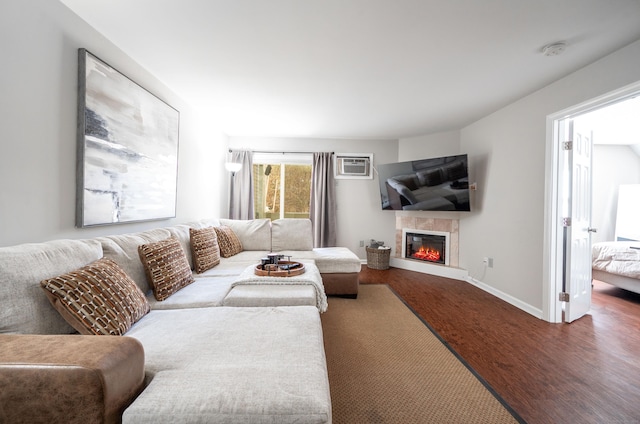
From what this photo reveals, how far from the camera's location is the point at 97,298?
128 cm

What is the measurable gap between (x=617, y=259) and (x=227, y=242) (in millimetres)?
4971

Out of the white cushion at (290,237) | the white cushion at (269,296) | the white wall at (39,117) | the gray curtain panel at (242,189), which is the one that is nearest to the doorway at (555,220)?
the white cushion at (269,296)

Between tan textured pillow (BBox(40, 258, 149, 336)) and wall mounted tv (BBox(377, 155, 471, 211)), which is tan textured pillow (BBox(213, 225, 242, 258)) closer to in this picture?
tan textured pillow (BBox(40, 258, 149, 336))

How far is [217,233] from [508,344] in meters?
3.10

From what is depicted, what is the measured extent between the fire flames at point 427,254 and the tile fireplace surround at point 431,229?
166 mm

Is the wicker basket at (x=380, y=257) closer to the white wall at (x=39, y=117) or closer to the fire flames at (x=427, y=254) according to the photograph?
the fire flames at (x=427, y=254)

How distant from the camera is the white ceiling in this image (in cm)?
169

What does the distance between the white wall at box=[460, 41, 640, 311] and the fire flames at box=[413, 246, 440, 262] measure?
2.13 ft

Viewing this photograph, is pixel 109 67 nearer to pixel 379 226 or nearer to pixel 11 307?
pixel 11 307

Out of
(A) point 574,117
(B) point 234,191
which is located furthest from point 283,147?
(A) point 574,117

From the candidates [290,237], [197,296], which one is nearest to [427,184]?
[290,237]

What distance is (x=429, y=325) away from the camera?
100 inches

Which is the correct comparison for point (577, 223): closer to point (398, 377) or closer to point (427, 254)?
point (427, 254)

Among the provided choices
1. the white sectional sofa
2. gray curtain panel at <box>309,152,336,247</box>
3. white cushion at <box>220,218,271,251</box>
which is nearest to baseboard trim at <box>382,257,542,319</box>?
gray curtain panel at <box>309,152,336,247</box>
